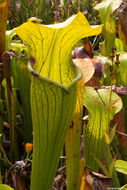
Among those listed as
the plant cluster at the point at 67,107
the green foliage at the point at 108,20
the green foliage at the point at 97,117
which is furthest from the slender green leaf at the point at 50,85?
the green foliage at the point at 108,20

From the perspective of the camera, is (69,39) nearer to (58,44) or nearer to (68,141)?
(58,44)

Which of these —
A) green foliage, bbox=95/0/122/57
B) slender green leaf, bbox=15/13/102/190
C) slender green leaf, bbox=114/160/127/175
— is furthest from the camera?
green foliage, bbox=95/0/122/57

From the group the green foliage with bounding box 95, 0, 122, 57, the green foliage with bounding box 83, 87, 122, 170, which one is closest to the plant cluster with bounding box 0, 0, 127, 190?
the green foliage with bounding box 83, 87, 122, 170

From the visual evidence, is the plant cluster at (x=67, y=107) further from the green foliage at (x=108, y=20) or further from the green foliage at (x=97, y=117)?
the green foliage at (x=108, y=20)

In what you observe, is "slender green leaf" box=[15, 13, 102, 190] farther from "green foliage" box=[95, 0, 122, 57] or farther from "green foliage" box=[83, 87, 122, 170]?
"green foliage" box=[95, 0, 122, 57]

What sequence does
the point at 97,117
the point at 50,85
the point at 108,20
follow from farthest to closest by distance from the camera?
the point at 108,20 < the point at 97,117 < the point at 50,85

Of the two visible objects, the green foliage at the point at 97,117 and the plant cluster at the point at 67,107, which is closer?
the plant cluster at the point at 67,107

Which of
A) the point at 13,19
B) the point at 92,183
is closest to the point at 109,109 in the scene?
A: the point at 92,183

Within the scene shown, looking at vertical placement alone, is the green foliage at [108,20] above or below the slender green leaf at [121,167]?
above

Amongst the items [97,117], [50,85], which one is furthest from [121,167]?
[50,85]

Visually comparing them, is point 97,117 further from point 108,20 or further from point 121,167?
point 108,20

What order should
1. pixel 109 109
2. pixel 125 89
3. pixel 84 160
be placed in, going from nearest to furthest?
pixel 109 109 → pixel 84 160 → pixel 125 89
